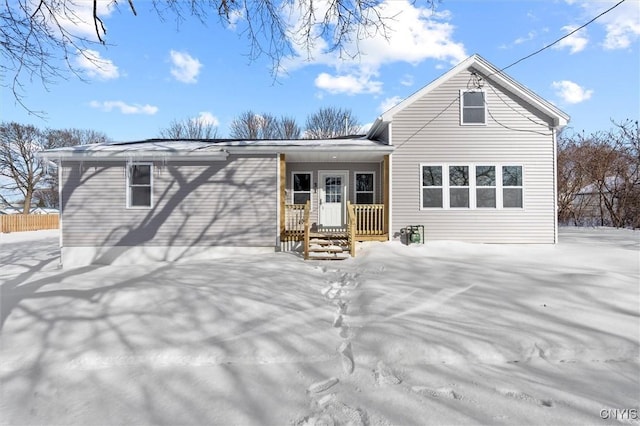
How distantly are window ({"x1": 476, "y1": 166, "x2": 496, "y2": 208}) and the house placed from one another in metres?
0.03

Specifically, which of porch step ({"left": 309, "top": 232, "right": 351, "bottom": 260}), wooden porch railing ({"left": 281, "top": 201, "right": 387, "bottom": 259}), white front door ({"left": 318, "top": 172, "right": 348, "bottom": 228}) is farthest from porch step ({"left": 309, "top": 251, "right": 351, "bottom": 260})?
white front door ({"left": 318, "top": 172, "right": 348, "bottom": 228})

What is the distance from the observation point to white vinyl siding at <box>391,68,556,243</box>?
33.3 feet

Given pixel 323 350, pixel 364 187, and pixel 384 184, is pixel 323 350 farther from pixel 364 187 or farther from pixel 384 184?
pixel 364 187

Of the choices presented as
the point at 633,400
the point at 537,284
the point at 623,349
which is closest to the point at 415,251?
the point at 537,284

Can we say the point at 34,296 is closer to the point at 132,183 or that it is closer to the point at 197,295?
the point at 197,295

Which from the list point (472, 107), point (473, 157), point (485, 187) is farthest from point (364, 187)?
point (472, 107)

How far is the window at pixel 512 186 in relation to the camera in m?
10.2

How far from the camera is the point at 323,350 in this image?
350 cm

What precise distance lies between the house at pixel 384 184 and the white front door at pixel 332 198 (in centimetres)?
121

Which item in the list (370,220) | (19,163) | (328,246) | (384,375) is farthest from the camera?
(19,163)

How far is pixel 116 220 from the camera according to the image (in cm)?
982

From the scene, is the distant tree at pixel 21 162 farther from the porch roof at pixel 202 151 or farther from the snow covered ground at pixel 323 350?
the snow covered ground at pixel 323 350

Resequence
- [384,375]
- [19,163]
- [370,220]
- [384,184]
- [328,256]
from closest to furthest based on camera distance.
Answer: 1. [384,375]
2. [328,256]
3. [370,220]
4. [384,184]
5. [19,163]

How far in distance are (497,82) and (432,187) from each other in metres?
3.79
